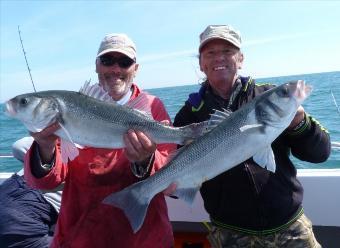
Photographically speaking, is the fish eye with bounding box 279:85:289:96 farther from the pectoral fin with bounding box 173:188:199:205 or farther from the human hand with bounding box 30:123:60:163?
the human hand with bounding box 30:123:60:163

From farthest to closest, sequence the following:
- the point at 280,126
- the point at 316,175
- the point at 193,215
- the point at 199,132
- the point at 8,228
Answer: the point at 193,215 < the point at 316,175 < the point at 8,228 < the point at 199,132 < the point at 280,126

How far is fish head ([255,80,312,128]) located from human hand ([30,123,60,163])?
1.79 metres

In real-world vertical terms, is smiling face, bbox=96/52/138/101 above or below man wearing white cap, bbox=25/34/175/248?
above

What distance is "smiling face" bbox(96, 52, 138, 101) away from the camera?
12.5 ft

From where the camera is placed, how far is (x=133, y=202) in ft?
10.7

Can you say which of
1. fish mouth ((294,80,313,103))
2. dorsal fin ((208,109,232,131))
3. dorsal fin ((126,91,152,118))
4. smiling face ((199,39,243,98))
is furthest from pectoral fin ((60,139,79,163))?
fish mouth ((294,80,313,103))

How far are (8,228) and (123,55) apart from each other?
2.32m

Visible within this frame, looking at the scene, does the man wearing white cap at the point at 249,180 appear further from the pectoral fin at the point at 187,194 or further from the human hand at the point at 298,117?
the pectoral fin at the point at 187,194

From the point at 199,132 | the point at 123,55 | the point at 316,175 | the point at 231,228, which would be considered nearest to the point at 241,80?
the point at 199,132

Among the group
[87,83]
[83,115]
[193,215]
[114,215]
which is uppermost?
[87,83]

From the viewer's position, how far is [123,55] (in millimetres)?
3838

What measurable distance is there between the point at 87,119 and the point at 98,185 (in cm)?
65

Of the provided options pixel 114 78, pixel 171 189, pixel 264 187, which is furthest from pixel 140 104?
pixel 264 187

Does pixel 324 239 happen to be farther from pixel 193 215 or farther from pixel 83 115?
pixel 83 115
